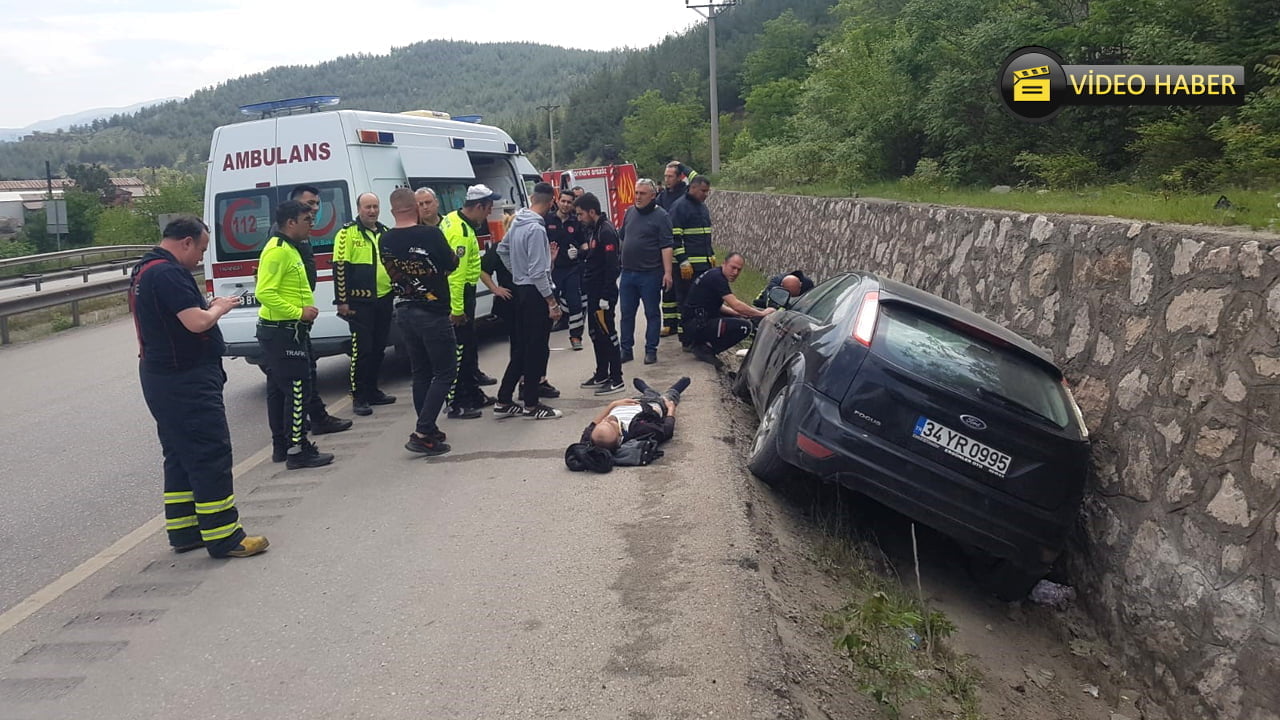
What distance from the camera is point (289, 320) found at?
6.79 metres

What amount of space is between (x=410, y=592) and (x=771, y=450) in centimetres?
213

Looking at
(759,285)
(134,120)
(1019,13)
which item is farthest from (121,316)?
(134,120)

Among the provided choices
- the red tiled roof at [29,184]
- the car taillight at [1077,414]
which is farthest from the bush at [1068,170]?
the red tiled roof at [29,184]

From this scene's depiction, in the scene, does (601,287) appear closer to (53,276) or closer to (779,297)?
(779,297)

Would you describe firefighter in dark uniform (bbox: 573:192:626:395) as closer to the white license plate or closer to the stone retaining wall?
the stone retaining wall

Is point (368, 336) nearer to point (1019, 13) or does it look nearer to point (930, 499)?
point (930, 499)

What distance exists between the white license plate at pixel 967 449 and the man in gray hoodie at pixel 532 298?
12.2ft

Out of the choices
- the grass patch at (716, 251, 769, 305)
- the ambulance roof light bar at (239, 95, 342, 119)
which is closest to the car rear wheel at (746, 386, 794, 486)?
the ambulance roof light bar at (239, 95, 342, 119)

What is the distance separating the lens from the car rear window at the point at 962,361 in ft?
15.5

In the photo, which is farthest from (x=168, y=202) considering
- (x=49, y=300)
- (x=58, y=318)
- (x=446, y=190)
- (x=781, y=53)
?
(x=446, y=190)

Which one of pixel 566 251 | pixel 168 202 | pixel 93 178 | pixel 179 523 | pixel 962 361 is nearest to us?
pixel 962 361

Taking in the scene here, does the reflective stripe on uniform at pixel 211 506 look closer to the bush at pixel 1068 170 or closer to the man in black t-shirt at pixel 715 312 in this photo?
the man in black t-shirt at pixel 715 312

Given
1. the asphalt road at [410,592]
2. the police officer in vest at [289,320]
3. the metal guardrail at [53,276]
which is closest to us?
the asphalt road at [410,592]

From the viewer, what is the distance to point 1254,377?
3.99 meters
